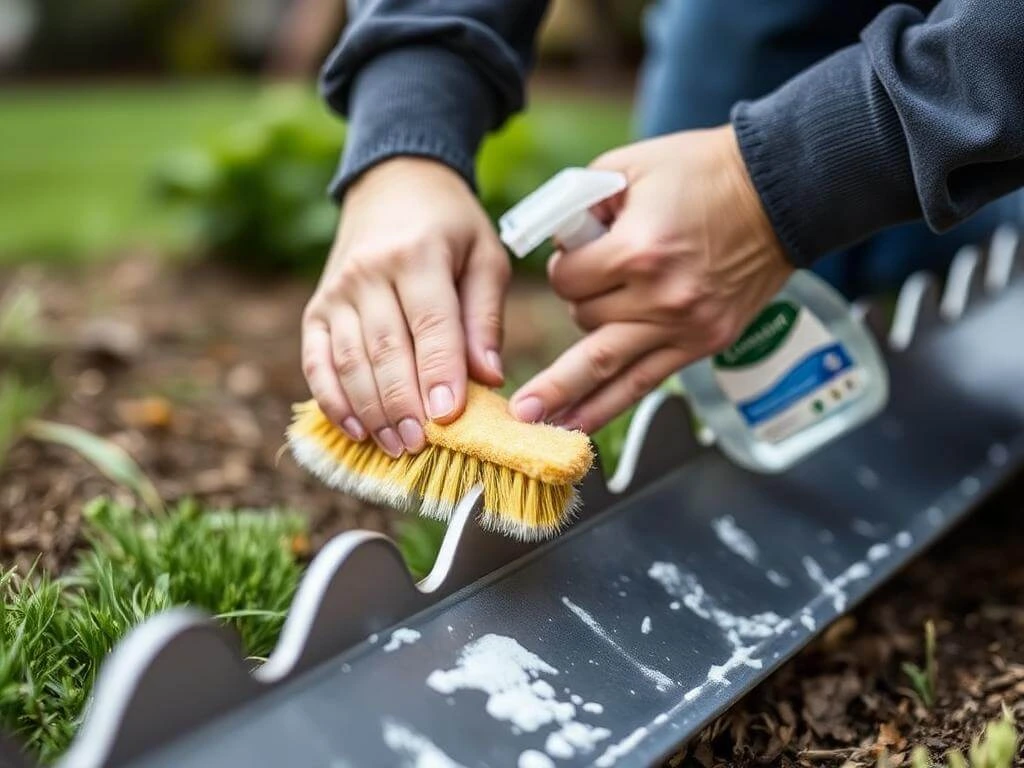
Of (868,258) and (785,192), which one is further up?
(785,192)

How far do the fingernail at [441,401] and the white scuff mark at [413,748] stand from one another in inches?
11.5

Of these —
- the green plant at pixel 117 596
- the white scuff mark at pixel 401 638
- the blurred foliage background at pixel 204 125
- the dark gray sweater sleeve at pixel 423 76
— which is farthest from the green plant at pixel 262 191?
the white scuff mark at pixel 401 638

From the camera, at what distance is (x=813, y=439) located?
49.4 inches

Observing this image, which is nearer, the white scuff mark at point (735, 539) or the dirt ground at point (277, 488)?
the dirt ground at point (277, 488)

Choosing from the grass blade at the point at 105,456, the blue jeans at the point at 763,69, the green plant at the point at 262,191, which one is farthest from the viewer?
the green plant at the point at 262,191

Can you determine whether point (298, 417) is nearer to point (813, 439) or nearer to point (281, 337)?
point (813, 439)

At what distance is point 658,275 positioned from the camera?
39.2 inches

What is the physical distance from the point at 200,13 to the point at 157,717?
741 centimetres

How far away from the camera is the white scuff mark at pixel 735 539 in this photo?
1057mm

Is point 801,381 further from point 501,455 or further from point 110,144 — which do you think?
point 110,144

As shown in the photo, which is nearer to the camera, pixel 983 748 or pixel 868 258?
pixel 983 748

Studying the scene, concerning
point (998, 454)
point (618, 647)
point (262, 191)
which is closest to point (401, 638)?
point (618, 647)

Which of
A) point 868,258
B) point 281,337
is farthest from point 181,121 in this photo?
point 868,258

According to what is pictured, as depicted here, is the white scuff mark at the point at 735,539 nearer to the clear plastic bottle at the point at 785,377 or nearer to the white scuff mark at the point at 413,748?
the clear plastic bottle at the point at 785,377
